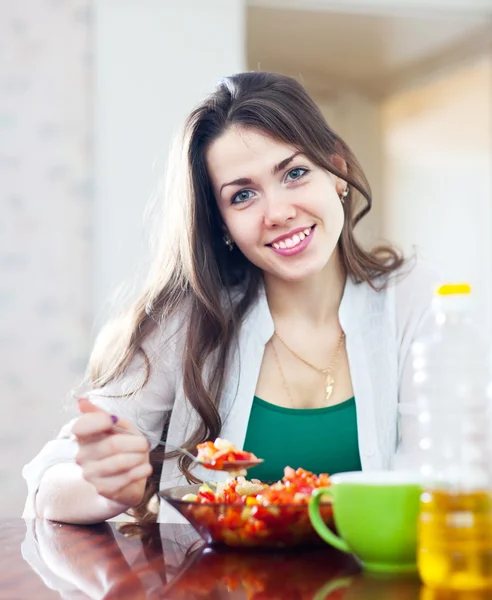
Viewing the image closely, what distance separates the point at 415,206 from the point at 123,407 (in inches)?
217

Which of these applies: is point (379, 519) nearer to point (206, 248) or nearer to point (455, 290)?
point (455, 290)

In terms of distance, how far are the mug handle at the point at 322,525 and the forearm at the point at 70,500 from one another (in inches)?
16.5

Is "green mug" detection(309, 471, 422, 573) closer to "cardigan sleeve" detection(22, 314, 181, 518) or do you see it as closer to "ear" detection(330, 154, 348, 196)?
"cardigan sleeve" detection(22, 314, 181, 518)

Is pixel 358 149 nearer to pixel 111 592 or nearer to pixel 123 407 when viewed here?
pixel 123 407

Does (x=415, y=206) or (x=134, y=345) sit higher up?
(x=415, y=206)

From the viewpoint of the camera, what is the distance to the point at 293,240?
170 centimetres

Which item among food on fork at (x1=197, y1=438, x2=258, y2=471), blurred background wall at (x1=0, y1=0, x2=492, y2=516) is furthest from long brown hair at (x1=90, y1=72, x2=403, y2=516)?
blurred background wall at (x1=0, y1=0, x2=492, y2=516)

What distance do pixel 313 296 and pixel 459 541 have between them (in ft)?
3.85

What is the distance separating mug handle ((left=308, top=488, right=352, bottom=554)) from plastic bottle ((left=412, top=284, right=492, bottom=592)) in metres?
0.10

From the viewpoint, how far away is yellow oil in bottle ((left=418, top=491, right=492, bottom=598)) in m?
0.73

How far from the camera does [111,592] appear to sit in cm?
85

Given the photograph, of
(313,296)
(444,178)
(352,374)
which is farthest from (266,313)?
(444,178)

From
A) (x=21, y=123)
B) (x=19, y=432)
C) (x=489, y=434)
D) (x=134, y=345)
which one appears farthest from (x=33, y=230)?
(x=489, y=434)

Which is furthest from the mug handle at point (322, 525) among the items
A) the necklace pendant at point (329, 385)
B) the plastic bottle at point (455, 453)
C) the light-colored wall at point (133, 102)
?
the light-colored wall at point (133, 102)
